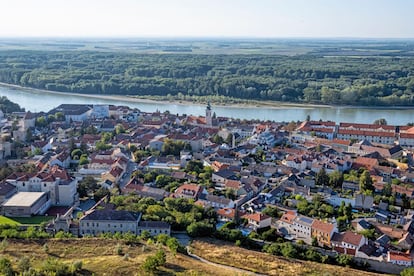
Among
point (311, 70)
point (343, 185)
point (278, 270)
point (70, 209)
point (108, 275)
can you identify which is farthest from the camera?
point (311, 70)

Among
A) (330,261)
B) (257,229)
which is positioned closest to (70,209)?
(257,229)

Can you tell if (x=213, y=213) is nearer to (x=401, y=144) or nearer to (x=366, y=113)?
(x=401, y=144)

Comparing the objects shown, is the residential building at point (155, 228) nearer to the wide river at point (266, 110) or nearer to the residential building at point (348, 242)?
the residential building at point (348, 242)

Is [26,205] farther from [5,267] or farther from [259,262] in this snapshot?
[259,262]

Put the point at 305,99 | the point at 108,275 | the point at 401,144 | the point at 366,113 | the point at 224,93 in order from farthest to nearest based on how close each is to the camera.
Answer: the point at 224,93 < the point at 305,99 < the point at 366,113 < the point at 401,144 < the point at 108,275

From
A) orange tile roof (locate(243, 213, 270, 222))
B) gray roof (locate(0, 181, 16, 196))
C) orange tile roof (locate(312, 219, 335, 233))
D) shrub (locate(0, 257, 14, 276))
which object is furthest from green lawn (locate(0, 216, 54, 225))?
orange tile roof (locate(312, 219, 335, 233))

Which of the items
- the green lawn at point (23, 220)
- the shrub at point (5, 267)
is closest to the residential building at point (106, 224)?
the green lawn at point (23, 220)
